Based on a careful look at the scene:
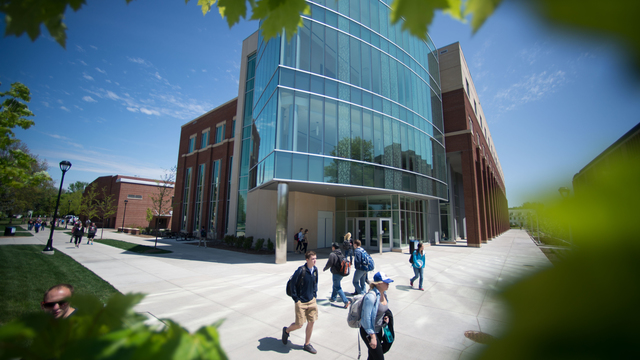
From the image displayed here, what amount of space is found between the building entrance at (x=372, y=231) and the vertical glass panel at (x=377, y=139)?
14.2ft

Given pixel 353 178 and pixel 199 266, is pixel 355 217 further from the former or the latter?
pixel 199 266

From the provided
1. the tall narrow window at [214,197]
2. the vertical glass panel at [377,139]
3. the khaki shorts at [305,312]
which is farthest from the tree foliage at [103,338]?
the tall narrow window at [214,197]

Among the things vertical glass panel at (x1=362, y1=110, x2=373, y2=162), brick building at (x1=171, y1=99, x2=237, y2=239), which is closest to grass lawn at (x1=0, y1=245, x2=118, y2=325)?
vertical glass panel at (x1=362, y1=110, x2=373, y2=162)

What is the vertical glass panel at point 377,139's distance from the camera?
1691 cm

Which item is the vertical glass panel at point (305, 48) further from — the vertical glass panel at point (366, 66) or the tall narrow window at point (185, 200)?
the tall narrow window at point (185, 200)

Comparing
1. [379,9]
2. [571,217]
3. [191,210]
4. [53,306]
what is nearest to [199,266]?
[53,306]

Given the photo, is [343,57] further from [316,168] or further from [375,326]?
[375,326]

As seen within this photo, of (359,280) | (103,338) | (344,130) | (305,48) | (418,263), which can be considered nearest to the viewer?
(103,338)

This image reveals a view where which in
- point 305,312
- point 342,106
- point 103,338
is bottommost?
point 305,312

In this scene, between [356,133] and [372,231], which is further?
[372,231]

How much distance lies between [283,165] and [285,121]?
2.46 metres

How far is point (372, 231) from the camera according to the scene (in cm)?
1973

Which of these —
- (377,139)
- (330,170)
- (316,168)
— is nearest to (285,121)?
(316,168)

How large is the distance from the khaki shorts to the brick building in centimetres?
2509
